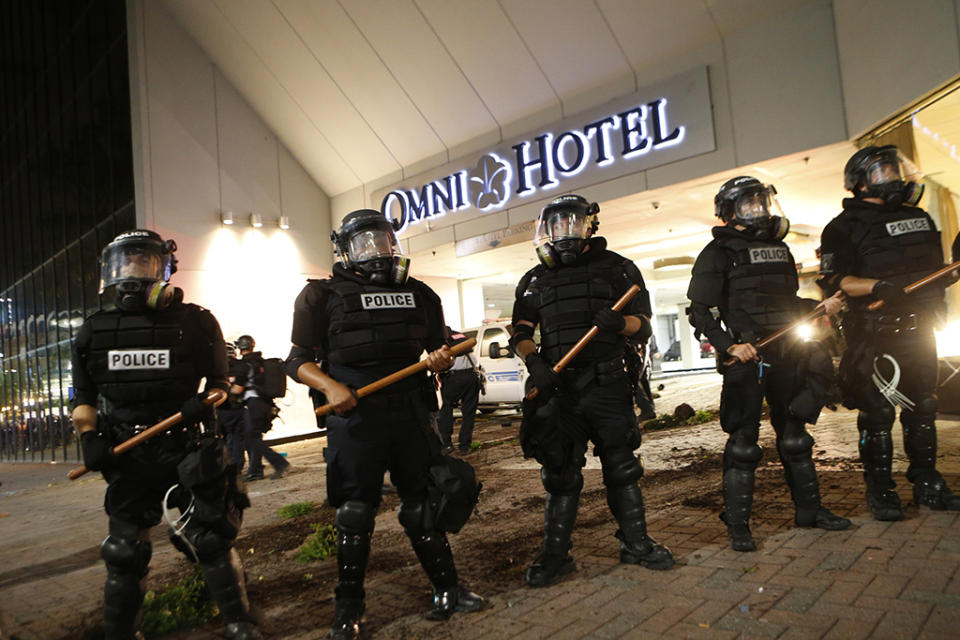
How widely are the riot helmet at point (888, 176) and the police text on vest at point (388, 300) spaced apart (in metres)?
3.17

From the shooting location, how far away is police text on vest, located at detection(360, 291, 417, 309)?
10.4ft

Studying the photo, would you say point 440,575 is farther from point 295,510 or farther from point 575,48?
point 575,48

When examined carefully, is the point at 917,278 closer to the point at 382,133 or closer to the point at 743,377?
the point at 743,377

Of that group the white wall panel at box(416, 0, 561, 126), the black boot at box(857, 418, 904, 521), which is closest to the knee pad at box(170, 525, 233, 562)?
the black boot at box(857, 418, 904, 521)

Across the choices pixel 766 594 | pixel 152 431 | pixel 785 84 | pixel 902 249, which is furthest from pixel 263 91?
pixel 766 594

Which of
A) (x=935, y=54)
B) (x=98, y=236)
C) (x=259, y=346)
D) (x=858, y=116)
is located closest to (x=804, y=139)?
(x=858, y=116)

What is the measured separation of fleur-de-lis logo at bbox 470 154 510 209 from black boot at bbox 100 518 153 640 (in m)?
9.84

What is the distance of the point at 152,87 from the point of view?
12.2m

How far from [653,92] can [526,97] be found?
2429mm

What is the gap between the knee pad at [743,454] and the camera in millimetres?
3701

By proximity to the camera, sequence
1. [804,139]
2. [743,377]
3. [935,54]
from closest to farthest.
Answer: [743,377]
[935,54]
[804,139]

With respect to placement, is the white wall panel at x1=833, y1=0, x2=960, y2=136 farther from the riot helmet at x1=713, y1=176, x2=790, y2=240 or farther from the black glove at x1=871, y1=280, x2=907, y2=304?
the riot helmet at x1=713, y1=176, x2=790, y2=240

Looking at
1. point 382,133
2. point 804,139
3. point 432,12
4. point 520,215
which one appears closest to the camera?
point 804,139

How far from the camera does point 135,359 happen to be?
10.1ft
